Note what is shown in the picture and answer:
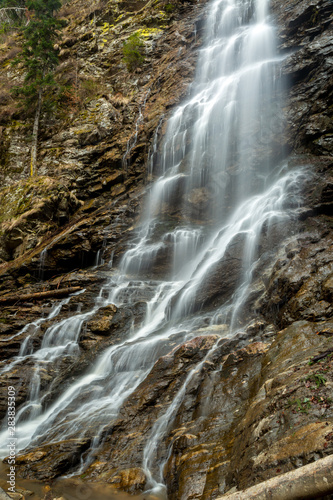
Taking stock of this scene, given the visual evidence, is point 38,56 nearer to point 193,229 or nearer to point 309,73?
point 309,73

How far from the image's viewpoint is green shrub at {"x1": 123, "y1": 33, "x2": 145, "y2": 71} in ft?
79.3

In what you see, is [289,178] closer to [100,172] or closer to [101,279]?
[101,279]

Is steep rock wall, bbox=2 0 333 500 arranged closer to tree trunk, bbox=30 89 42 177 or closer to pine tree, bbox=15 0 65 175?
tree trunk, bbox=30 89 42 177

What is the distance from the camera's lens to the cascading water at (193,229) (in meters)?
7.30

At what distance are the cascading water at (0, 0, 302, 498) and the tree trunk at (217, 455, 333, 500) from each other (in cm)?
309

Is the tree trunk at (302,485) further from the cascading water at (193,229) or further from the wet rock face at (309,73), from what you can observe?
the wet rock face at (309,73)

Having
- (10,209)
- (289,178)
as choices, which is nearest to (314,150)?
(289,178)

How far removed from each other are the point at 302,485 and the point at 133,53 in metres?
27.2

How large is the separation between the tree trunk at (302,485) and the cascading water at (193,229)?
309cm

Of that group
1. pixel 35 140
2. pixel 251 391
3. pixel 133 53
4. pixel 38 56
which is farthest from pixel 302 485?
pixel 38 56

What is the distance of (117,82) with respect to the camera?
24.6 meters

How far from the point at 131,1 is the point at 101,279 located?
94.0 feet

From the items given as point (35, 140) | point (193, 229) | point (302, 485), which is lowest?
point (302, 485)

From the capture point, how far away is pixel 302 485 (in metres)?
1.99
